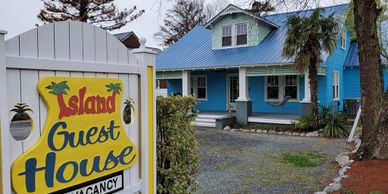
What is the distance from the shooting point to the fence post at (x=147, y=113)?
2.72m

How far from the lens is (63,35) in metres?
2.04

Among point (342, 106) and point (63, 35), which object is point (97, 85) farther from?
point (342, 106)

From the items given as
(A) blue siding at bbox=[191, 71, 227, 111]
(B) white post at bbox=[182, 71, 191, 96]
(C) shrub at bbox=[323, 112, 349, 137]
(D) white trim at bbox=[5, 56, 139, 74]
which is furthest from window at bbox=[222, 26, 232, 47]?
(D) white trim at bbox=[5, 56, 139, 74]

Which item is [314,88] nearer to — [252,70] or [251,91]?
[252,70]

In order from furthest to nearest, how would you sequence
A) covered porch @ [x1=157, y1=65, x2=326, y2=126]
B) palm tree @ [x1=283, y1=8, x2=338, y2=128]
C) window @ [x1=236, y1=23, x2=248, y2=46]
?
1. window @ [x1=236, y1=23, x2=248, y2=46]
2. covered porch @ [x1=157, y1=65, x2=326, y2=126]
3. palm tree @ [x1=283, y1=8, x2=338, y2=128]

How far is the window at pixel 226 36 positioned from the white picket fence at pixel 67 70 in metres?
13.8

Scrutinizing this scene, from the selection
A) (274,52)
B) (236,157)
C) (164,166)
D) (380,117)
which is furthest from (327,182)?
(274,52)

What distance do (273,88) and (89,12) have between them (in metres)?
14.1

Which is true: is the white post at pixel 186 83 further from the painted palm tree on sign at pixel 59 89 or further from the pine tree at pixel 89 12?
the painted palm tree on sign at pixel 59 89

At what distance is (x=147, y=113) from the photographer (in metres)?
2.75

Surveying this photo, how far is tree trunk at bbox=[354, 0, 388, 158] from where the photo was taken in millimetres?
7012

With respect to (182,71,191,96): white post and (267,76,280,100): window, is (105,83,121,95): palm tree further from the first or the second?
(267,76,280,100): window

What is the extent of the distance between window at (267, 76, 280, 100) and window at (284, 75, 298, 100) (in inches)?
17.6

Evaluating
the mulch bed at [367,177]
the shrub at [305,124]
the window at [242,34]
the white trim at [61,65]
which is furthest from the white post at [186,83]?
the white trim at [61,65]
